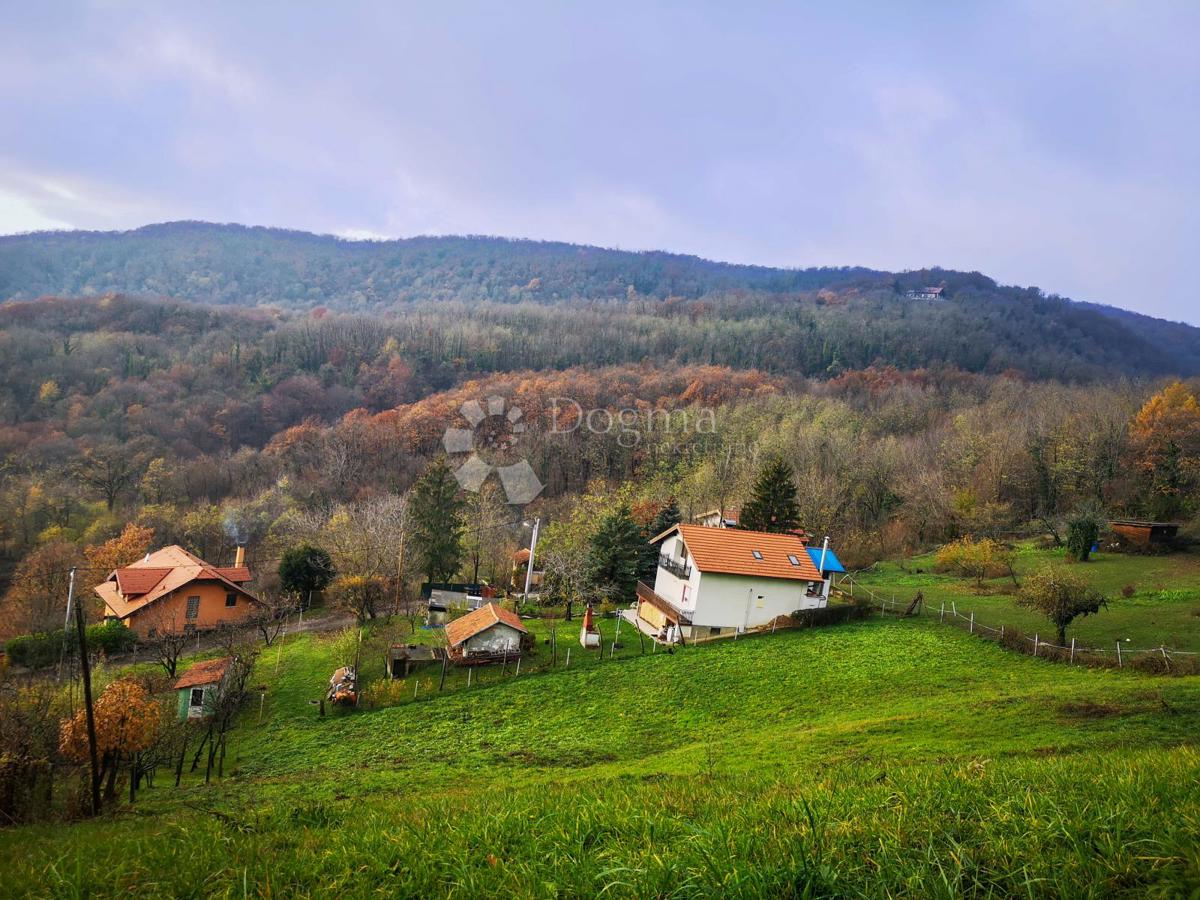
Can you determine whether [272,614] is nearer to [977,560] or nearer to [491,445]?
[491,445]

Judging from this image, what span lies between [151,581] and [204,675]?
16.2 m

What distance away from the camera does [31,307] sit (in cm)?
9556

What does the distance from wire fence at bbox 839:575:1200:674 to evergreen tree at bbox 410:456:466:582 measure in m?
26.4

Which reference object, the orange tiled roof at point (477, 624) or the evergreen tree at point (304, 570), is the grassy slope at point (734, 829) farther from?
the evergreen tree at point (304, 570)

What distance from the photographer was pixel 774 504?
40031mm

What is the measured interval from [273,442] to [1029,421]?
81.7m

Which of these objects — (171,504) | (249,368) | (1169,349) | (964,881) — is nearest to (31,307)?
(249,368)

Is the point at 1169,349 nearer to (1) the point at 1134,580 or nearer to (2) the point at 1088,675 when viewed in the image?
(1) the point at 1134,580

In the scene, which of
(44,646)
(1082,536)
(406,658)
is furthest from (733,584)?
(44,646)

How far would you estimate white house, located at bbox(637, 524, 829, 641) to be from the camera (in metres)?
28.4

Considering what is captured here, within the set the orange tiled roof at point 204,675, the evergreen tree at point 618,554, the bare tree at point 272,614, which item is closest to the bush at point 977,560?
the evergreen tree at point 618,554

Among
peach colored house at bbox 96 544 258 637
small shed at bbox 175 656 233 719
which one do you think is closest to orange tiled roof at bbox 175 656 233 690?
small shed at bbox 175 656 233 719

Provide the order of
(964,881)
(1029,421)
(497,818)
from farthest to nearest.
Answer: (1029,421), (497,818), (964,881)

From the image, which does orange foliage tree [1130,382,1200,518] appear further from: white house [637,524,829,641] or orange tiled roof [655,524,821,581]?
orange tiled roof [655,524,821,581]
